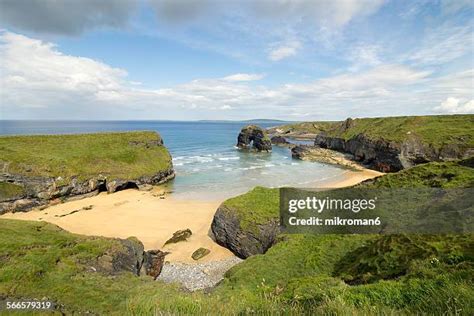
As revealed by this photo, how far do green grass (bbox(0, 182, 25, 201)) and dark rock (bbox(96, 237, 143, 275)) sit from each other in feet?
97.0

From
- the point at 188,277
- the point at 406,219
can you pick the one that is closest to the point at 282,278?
the point at 406,219

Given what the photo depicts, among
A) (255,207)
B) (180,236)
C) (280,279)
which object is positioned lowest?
(180,236)

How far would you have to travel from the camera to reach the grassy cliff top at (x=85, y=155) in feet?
138

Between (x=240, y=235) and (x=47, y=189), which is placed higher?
(x=47, y=189)

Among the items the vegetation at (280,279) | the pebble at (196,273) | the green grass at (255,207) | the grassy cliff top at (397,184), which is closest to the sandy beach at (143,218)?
the pebble at (196,273)

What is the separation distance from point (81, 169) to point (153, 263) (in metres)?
31.1

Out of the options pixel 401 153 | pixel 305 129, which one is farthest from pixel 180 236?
pixel 305 129

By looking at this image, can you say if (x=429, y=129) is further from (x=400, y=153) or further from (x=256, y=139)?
(x=256, y=139)

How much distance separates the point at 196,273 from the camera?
21.4 meters

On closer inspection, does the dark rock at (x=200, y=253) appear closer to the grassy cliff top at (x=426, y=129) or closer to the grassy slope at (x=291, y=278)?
the grassy slope at (x=291, y=278)

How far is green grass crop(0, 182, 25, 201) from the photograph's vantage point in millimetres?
37469

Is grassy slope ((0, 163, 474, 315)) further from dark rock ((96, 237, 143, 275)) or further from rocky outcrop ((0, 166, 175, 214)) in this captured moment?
rocky outcrop ((0, 166, 175, 214))

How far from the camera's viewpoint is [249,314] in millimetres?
5777

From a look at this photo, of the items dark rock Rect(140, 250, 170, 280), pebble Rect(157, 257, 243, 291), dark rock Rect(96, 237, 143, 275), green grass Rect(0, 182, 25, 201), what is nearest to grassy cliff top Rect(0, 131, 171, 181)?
green grass Rect(0, 182, 25, 201)
